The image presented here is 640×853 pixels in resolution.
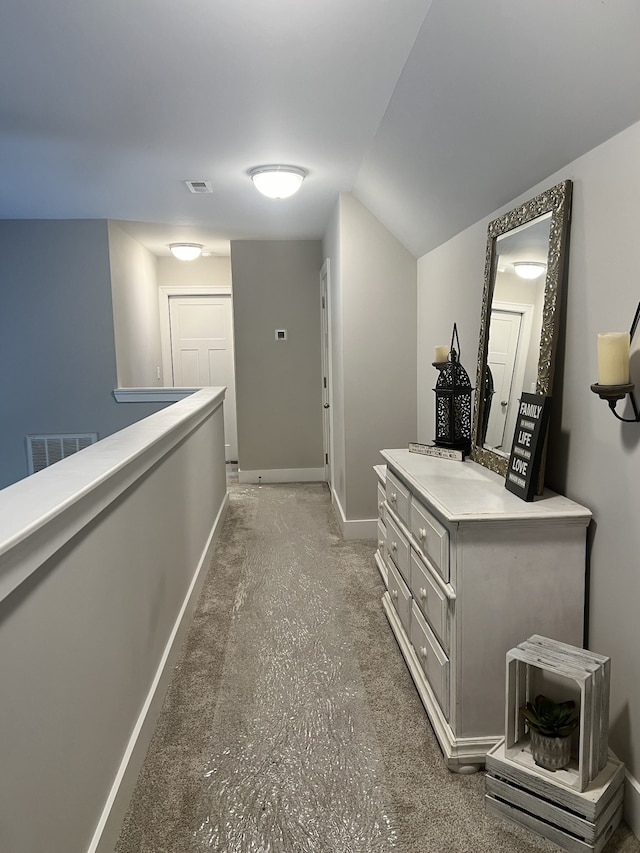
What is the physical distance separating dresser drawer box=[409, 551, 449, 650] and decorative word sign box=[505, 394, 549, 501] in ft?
1.36

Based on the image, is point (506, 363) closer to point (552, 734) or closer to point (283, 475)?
point (552, 734)

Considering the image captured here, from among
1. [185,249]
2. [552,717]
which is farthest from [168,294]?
[552,717]

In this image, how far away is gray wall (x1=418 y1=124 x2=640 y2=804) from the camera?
1577mm

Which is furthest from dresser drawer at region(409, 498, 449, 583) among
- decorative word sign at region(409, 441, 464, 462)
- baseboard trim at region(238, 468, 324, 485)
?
baseboard trim at region(238, 468, 324, 485)

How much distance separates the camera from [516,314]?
220 centimetres

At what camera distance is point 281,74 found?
7.48ft

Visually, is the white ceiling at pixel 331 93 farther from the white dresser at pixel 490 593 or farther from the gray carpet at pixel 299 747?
the gray carpet at pixel 299 747

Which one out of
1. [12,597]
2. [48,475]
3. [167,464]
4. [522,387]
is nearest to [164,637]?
[167,464]

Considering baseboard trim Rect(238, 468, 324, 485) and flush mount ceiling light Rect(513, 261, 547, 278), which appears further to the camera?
baseboard trim Rect(238, 468, 324, 485)

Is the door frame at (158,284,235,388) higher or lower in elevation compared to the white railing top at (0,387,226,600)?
higher

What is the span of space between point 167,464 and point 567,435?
1.56 meters

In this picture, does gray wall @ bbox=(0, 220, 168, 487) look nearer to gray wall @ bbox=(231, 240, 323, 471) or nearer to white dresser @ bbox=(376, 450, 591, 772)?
gray wall @ bbox=(231, 240, 323, 471)

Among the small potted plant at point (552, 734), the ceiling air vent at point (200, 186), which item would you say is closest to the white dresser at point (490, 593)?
the small potted plant at point (552, 734)

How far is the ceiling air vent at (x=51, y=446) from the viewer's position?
16.3 ft
